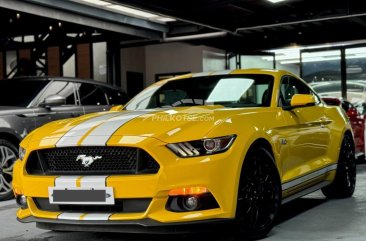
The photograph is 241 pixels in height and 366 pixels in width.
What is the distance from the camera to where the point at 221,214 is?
154 inches

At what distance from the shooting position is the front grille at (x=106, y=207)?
3.87 meters

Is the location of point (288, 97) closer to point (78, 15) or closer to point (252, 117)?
point (252, 117)

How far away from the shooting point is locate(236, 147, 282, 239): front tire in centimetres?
418

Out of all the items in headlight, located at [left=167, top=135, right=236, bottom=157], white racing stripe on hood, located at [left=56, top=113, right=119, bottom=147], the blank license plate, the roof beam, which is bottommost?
the blank license plate

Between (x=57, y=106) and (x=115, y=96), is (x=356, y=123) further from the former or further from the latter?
(x=57, y=106)

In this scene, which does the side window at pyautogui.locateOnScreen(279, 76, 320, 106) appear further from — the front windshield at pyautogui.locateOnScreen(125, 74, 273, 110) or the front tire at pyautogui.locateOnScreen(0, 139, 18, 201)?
the front tire at pyautogui.locateOnScreen(0, 139, 18, 201)

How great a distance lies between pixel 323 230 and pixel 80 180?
208 centimetres

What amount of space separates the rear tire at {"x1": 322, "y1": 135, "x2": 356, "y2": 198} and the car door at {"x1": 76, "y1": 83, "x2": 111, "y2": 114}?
3668 mm

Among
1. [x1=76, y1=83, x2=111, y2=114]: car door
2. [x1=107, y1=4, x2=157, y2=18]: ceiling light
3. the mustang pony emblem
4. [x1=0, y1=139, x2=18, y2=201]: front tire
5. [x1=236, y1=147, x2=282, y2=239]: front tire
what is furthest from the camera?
[x1=107, y1=4, x2=157, y2=18]: ceiling light

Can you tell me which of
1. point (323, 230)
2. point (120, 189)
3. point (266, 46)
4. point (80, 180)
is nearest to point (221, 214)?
point (120, 189)

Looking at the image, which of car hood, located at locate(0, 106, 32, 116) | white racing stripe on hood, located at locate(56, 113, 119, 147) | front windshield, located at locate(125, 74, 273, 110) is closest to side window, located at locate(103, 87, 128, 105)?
car hood, located at locate(0, 106, 32, 116)

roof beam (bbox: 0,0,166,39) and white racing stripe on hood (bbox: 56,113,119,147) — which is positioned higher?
roof beam (bbox: 0,0,166,39)

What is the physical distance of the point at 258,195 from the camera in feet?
14.5

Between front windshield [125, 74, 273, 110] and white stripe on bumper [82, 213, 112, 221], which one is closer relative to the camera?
white stripe on bumper [82, 213, 112, 221]
